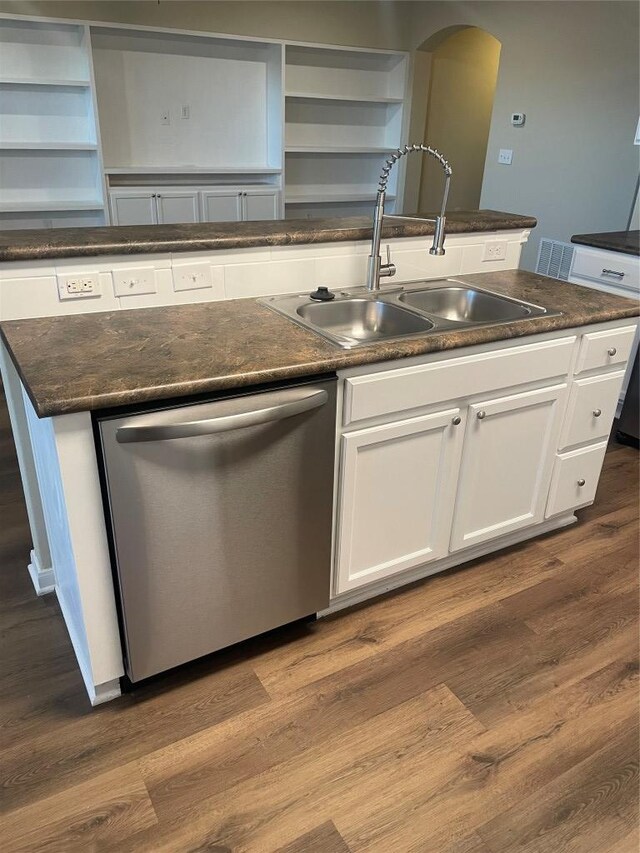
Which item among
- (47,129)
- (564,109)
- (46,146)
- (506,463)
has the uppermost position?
(564,109)

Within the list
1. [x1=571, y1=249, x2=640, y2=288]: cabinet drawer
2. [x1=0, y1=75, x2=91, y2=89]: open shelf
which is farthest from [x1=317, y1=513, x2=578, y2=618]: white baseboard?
[x1=0, y1=75, x2=91, y2=89]: open shelf

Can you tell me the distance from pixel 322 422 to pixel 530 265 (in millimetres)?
3861

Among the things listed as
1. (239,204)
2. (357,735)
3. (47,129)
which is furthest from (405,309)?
(47,129)

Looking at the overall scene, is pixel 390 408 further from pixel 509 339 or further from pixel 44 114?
pixel 44 114

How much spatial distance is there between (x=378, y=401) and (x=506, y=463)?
0.65 metres

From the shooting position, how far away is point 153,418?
1.36 m

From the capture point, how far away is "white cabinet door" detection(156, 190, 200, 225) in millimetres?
4656

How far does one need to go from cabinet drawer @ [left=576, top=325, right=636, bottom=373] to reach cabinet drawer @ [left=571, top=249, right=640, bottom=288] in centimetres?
106

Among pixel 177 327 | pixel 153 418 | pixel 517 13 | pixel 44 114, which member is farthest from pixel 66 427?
pixel 517 13

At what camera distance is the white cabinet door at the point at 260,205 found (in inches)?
197

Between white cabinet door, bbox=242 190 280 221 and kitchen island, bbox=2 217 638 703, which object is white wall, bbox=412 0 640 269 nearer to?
white cabinet door, bbox=242 190 280 221

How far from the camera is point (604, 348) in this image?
2.15 metres

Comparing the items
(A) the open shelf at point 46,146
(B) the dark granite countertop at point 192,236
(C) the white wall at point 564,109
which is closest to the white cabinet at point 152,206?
(A) the open shelf at point 46,146

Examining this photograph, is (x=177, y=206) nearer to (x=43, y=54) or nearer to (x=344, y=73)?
(x=43, y=54)
